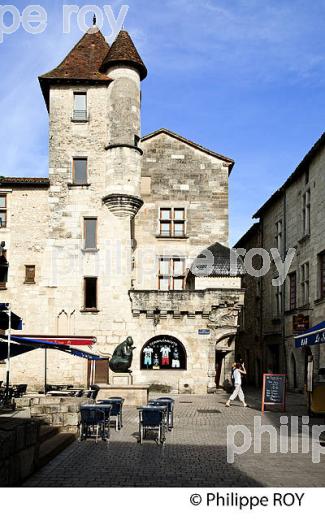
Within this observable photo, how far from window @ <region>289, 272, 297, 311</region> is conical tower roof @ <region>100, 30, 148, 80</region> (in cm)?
1222

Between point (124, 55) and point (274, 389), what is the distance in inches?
710

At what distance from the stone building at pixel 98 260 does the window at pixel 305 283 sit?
2.85 meters

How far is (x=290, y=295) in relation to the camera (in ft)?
105

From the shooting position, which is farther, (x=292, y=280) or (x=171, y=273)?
(x=171, y=273)

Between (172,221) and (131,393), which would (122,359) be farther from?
(172,221)

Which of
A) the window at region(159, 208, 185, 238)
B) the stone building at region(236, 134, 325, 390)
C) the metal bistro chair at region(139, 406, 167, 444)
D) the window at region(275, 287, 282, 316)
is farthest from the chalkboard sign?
the window at region(159, 208, 185, 238)

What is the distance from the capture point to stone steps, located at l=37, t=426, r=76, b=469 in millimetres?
10595

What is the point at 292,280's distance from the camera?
104 feet

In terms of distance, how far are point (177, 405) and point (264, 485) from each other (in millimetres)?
14401

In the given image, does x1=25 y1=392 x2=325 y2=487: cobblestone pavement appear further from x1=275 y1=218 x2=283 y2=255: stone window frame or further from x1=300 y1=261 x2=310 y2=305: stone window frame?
x1=275 y1=218 x2=283 y2=255: stone window frame

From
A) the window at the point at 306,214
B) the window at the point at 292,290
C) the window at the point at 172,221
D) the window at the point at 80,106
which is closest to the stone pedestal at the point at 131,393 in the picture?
the window at the point at 306,214

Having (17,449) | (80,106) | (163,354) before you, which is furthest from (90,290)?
(17,449)

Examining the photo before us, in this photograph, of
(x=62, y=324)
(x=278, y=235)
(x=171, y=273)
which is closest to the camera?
(x=62, y=324)

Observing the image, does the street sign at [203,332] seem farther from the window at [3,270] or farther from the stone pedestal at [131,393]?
the window at [3,270]
